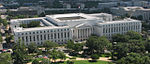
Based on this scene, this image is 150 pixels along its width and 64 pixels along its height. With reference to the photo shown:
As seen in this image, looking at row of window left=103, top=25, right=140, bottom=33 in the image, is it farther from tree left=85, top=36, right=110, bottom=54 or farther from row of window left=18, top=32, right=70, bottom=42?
tree left=85, top=36, right=110, bottom=54

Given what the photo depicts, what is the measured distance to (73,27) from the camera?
11162 cm

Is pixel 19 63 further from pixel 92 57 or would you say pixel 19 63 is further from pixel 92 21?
pixel 92 21

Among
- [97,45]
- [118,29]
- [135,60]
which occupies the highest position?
[135,60]

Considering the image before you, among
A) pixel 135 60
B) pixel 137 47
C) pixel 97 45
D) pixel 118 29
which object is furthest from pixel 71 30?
pixel 135 60

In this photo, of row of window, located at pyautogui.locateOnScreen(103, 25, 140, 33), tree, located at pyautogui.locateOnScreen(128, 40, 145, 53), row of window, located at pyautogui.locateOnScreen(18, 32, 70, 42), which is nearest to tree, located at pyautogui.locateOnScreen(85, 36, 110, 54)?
tree, located at pyautogui.locateOnScreen(128, 40, 145, 53)

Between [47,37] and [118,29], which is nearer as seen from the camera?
[47,37]

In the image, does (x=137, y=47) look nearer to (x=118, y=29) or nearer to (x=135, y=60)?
(x=135, y=60)

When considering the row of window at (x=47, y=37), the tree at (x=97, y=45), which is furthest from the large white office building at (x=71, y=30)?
the tree at (x=97, y=45)

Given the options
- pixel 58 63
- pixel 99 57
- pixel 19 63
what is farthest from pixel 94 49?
pixel 19 63

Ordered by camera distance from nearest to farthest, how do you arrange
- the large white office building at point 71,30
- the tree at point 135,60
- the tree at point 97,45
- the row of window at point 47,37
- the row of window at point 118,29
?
the tree at point 135,60 → the tree at point 97,45 → the row of window at point 47,37 → the large white office building at point 71,30 → the row of window at point 118,29

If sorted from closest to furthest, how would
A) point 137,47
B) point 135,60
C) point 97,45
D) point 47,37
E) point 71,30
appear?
1. point 135,60
2. point 137,47
3. point 97,45
4. point 47,37
5. point 71,30

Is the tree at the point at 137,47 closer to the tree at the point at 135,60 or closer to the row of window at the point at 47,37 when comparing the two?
the tree at the point at 135,60

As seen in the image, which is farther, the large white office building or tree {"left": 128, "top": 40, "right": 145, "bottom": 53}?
the large white office building

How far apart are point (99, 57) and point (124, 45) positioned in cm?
1135
